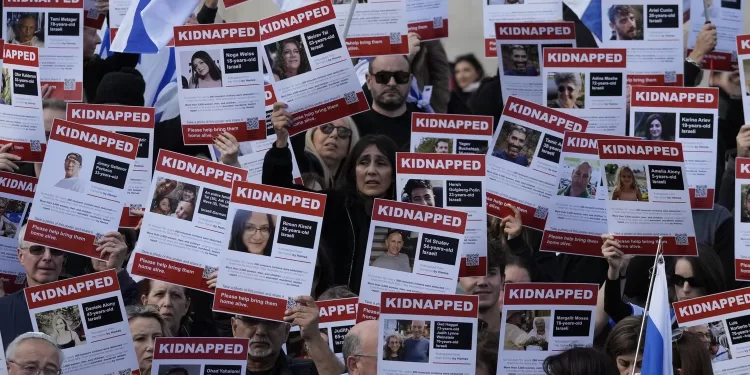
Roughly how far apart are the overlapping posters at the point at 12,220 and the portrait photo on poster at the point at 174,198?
870 millimetres

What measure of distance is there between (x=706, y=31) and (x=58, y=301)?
4.67 meters

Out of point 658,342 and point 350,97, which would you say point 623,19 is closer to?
point 350,97

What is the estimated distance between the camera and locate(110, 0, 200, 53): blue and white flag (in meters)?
9.69

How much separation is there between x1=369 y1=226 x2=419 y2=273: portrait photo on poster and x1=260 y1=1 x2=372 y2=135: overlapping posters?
1.04m

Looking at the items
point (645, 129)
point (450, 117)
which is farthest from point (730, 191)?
point (450, 117)

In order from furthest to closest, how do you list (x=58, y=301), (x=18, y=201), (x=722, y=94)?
(x=722, y=94) < (x=18, y=201) < (x=58, y=301)

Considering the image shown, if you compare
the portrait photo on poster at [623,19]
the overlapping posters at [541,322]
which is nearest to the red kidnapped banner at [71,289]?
the overlapping posters at [541,322]

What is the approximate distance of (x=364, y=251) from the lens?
882 centimetres

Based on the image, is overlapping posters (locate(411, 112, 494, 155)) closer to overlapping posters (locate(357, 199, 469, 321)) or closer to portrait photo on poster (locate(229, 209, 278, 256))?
overlapping posters (locate(357, 199, 469, 321))

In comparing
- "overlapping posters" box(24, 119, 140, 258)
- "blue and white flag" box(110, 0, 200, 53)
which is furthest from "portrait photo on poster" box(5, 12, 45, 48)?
"overlapping posters" box(24, 119, 140, 258)

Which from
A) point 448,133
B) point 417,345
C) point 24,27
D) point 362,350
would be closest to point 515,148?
point 448,133

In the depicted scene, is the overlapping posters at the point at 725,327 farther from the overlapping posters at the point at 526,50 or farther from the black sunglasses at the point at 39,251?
the black sunglasses at the point at 39,251

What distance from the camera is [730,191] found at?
32.2ft

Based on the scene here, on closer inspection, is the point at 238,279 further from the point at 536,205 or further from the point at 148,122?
the point at 536,205
